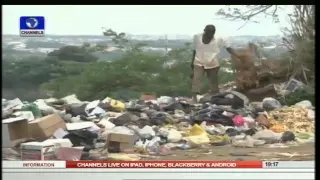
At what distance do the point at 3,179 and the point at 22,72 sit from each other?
56 cm

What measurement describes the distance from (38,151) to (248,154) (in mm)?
1077

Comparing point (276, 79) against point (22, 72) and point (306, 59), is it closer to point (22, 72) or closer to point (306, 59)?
point (306, 59)

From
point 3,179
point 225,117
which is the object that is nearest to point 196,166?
point 225,117

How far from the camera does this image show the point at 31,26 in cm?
522

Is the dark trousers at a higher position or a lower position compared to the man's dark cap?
lower

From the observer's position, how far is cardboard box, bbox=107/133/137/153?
521 cm

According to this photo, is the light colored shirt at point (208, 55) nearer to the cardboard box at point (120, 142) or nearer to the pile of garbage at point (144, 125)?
the pile of garbage at point (144, 125)

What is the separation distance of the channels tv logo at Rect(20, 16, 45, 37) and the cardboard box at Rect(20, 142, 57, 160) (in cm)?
56

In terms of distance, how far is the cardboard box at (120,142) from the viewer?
5.21 meters

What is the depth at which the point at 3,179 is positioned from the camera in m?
5.23

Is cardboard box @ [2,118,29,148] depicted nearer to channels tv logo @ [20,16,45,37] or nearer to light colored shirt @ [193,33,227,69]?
channels tv logo @ [20,16,45,37]

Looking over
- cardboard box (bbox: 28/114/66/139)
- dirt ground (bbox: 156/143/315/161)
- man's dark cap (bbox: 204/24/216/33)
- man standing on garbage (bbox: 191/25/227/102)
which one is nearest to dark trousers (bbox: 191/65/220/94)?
man standing on garbage (bbox: 191/25/227/102)

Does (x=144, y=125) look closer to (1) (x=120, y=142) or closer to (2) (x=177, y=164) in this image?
(1) (x=120, y=142)

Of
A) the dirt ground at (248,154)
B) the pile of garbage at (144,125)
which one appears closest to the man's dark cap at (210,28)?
the pile of garbage at (144,125)
